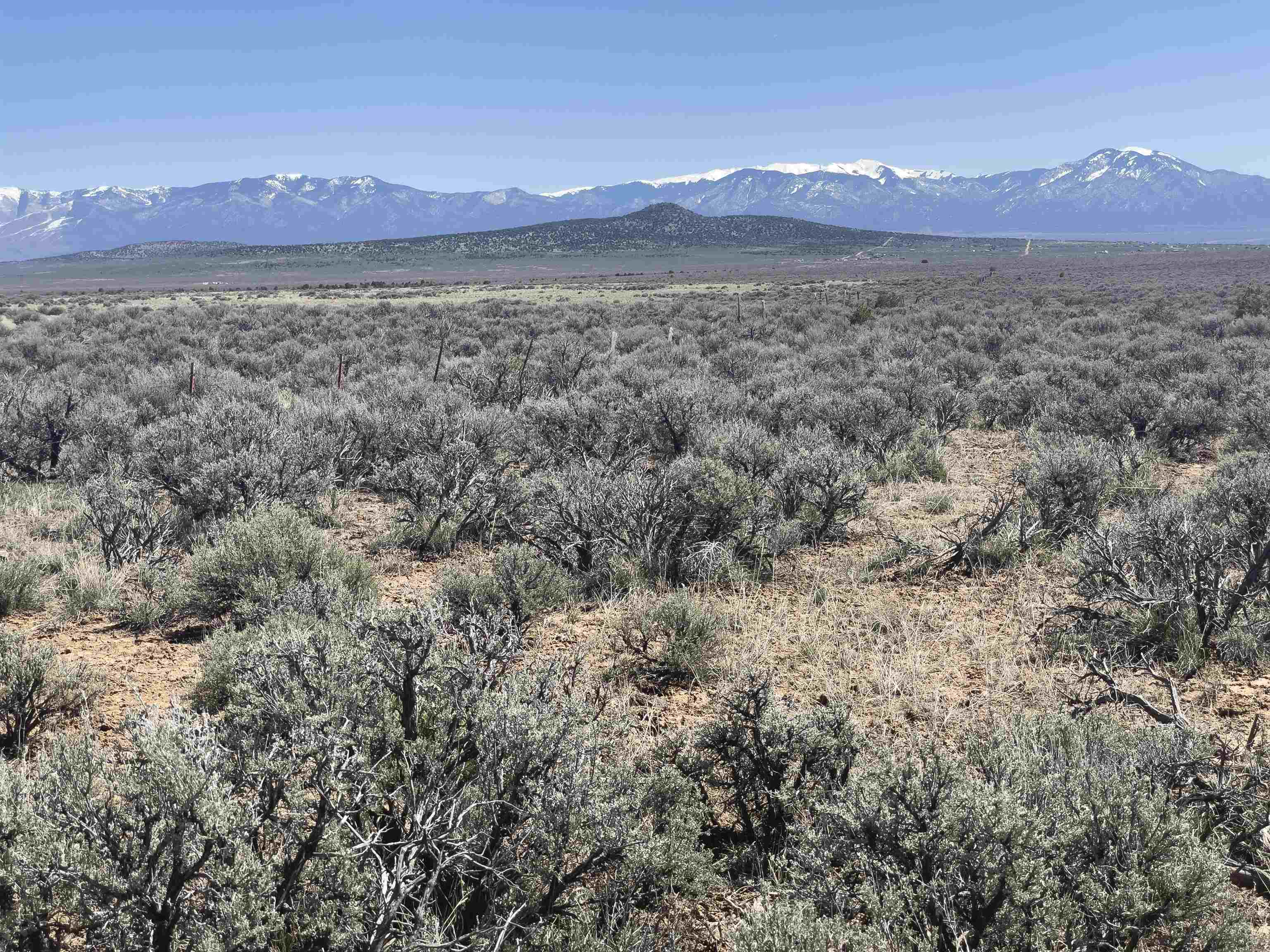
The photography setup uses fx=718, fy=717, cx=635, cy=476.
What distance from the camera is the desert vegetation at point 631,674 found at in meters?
2.58

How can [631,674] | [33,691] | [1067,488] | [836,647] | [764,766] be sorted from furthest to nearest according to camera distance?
[1067,488]
[836,647]
[631,674]
[33,691]
[764,766]

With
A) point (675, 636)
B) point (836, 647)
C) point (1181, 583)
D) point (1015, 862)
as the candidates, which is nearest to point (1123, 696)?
point (1181, 583)

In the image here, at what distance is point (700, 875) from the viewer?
3.17 m

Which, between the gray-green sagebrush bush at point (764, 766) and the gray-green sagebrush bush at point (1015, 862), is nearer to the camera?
the gray-green sagebrush bush at point (1015, 862)

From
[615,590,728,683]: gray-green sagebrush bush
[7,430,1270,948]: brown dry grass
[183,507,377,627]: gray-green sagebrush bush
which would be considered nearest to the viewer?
[7,430,1270,948]: brown dry grass

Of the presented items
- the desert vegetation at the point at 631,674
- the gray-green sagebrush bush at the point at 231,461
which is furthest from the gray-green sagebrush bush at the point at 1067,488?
the gray-green sagebrush bush at the point at 231,461

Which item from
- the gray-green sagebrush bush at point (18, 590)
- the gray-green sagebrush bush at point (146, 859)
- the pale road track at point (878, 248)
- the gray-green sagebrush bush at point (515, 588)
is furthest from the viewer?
the pale road track at point (878, 248)

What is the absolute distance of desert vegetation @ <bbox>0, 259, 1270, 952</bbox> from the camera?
101 inches

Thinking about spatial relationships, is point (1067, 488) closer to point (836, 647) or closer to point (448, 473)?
point (836, 647)

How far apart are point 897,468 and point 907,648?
19.5ft

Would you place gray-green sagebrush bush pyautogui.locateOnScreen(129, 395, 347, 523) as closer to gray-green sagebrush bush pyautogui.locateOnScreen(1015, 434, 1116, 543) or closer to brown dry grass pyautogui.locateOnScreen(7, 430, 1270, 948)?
brown dry grass pyautogui.locateOnScreen(7, 430, 1270, 948)

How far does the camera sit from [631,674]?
17.1 feet

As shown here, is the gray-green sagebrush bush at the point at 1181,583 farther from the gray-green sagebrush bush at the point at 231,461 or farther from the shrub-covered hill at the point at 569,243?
the shrub-covered hill at the point at 569,243

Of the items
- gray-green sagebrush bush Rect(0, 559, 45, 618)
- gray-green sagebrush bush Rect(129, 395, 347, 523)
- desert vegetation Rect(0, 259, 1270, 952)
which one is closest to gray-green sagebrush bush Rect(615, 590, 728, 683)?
desert vegetation Rect(0, 259, 1270, 952)
